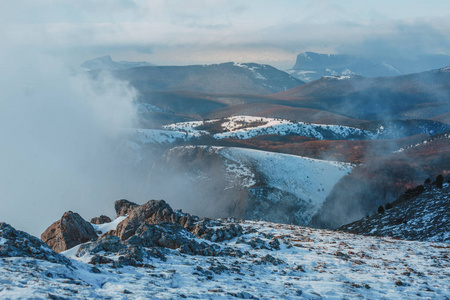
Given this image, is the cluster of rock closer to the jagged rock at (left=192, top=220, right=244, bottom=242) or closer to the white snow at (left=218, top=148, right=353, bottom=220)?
the jagged rock at (left=192, top=220, right=244, bottom=242)

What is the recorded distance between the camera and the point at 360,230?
38.7 meters

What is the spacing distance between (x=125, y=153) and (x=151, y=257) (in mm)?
131384

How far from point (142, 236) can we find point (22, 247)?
597 centimetres

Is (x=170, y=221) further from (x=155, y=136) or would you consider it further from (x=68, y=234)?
(x=155, y=136)

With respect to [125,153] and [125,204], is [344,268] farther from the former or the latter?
[125,153]

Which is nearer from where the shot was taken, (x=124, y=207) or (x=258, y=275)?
(x=258, y=275)

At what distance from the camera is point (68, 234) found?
75.0 ft

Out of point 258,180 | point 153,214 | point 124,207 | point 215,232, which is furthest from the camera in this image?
point 258,180

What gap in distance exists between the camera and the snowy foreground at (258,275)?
40.9 ft

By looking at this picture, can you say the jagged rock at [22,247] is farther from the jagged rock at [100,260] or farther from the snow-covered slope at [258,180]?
the snow-covered slope at [258,180]

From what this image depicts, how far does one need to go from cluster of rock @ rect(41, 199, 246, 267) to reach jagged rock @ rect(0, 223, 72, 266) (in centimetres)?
165

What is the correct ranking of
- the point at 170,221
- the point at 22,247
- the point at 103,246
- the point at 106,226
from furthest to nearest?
the point at 106,226 → the point at 170,221 → the point at 103,246 → the point at 22,247

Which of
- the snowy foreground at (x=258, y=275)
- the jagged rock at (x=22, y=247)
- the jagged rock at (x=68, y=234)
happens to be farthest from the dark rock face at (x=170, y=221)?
the jagged rock at (x=22, y=247)

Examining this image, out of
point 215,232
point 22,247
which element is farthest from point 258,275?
point 22,247
